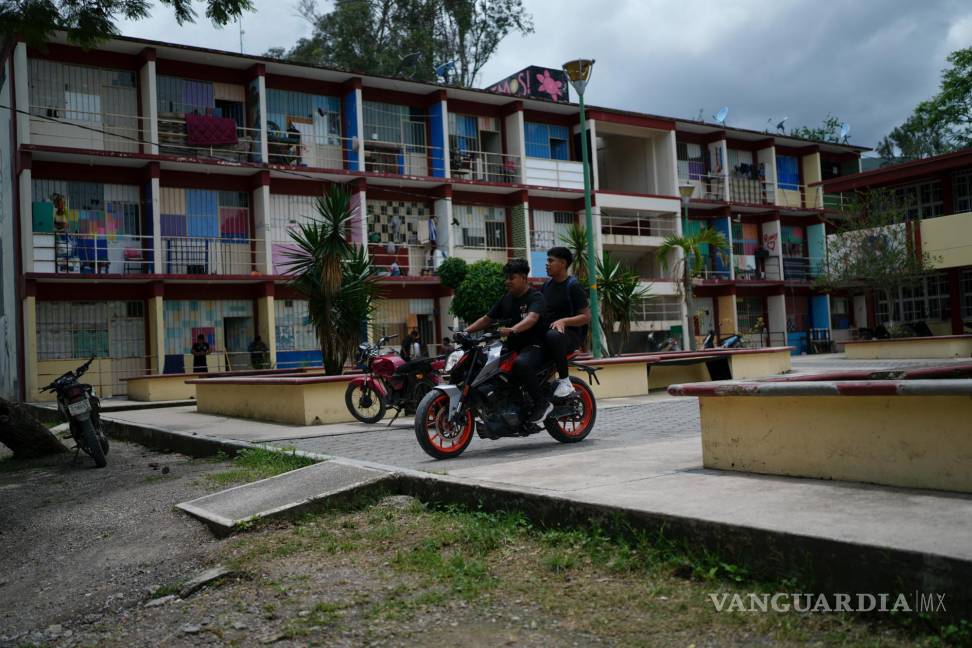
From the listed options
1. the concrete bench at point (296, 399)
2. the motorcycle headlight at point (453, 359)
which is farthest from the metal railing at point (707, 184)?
the motorcycle headlight at point (453, 359)

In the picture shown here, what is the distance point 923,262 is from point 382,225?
61.0ft

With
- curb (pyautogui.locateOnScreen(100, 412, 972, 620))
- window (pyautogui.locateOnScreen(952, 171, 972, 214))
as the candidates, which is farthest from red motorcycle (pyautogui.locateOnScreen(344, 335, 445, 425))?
window (pyautogui.locateOnScreen(952, 171, 972, 214))

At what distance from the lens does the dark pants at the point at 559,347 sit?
7336 mm

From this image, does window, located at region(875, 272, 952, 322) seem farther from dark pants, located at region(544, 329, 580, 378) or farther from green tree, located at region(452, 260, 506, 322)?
dark pants, located at region(544, 329, 580, 378)

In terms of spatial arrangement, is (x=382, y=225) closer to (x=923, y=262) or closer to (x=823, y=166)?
(x=923, y=262)

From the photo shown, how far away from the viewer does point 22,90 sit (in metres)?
23.7

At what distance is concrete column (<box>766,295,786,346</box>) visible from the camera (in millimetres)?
40625

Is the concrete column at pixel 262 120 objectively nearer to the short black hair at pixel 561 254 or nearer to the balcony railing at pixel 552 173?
the balcony railing at pixel 552 173

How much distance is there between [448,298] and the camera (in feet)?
103

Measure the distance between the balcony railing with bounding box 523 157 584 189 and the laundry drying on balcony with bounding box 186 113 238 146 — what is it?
1129cm

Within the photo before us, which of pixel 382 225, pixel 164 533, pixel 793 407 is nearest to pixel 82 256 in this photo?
pixel 382 225

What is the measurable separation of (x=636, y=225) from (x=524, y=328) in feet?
103

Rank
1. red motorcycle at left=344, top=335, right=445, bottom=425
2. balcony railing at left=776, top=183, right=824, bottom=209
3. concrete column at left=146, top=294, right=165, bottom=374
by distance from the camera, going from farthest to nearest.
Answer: balcony railing at left=776, top=183, right=824, bottom=209 < concrete column at left=146, top=294, right=165, bottom=374 < red motorcycle at left=344, top=335, right=445, bottom=425

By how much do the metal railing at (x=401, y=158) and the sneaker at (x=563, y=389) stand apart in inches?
933
